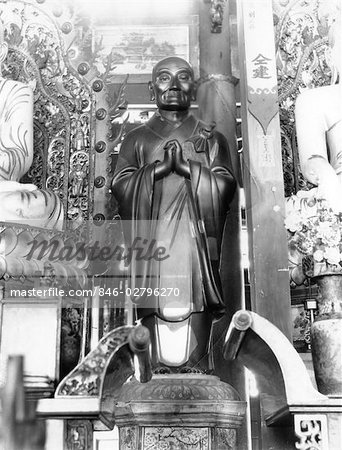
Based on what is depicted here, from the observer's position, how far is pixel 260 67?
133 inches

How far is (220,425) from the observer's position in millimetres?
2502

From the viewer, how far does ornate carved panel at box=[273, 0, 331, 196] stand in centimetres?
351

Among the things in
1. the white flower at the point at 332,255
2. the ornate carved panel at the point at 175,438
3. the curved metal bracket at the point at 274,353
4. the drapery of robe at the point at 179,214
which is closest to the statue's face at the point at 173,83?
the drapery of robe at the point at 179,214

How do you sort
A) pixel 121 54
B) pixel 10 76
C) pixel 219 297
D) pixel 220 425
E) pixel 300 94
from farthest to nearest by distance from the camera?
1. pixel 121 54
2. pixel 10 76
3. pixel 300 94
4. pixel 219 297
5. pixel 220 425

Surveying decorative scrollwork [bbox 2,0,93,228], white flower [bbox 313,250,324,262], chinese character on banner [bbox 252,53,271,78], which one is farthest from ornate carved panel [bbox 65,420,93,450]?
chinese character on banner [bbox 252,53,271,78]

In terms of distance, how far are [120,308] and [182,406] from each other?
0.73 meters

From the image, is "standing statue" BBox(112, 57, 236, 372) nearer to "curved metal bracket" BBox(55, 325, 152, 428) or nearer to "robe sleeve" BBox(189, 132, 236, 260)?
"robe sleeve" BBox(189, 132, 236, 260)

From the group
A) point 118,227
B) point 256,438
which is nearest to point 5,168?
point 118,227

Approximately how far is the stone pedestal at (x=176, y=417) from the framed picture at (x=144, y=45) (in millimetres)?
1898

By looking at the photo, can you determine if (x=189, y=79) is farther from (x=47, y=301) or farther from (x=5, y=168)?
(x=47, y=301)

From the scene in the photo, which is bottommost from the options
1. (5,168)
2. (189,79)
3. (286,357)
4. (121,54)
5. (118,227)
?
(286,357)

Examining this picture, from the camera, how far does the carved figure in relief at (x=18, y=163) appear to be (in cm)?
287

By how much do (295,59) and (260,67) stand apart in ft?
1.21

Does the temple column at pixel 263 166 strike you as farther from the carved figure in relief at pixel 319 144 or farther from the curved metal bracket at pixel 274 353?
the curved metal bracket at pixel 274 353
